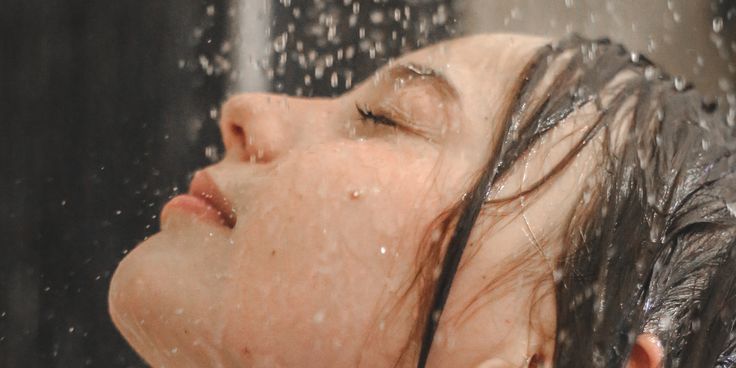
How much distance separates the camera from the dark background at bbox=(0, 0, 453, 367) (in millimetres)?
961

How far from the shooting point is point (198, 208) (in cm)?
68

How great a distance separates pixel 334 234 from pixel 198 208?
0.12 metres

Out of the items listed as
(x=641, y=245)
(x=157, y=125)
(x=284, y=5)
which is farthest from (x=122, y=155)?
(x=641, y=245)

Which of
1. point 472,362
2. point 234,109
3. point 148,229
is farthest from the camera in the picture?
point 148,229

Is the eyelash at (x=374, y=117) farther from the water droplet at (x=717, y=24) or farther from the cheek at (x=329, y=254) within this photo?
the water droplet at (x=717, y=24)

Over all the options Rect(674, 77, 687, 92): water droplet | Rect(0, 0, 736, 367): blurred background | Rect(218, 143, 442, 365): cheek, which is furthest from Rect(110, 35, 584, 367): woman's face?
Rect(0, 0, 736, 367): blurred background

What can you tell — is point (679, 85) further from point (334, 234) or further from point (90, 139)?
point (90, 139)

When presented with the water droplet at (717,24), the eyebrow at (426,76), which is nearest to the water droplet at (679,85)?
the eyebrow at (426,76)

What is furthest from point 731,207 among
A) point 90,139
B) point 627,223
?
point 90,139

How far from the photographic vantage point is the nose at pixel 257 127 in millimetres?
675

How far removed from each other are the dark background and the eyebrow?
27cm

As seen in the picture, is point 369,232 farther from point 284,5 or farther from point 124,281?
point 284,5

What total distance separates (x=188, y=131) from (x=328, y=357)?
17.4 inches

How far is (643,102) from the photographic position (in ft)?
2.17
